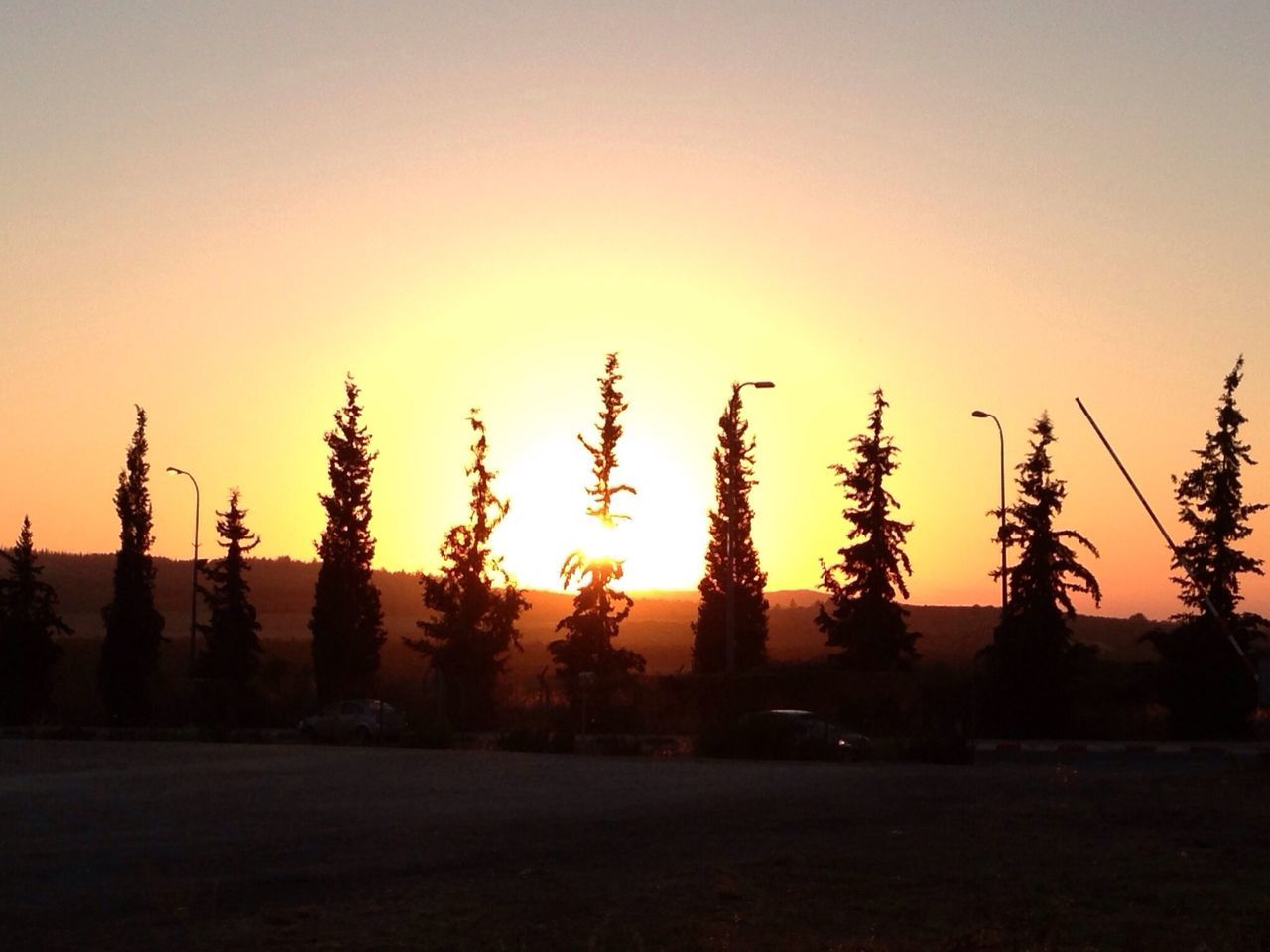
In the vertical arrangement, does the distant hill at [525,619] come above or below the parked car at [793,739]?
above

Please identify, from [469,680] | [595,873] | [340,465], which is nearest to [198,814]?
[595,873]

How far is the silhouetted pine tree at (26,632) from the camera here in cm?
6669

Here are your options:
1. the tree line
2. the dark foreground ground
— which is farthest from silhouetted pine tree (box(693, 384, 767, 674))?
the dark foreground ground

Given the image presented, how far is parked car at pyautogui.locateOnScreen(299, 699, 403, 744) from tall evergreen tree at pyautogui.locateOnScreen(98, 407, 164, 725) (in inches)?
675

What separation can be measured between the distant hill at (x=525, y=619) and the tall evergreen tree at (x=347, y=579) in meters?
34.5

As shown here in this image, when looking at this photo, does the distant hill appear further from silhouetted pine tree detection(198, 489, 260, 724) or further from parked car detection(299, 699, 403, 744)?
parked car detection(299, 699, 403, 744)

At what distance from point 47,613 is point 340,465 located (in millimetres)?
15182

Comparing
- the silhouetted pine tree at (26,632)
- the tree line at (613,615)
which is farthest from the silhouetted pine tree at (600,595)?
the silhouetted pine tree at (26,632)

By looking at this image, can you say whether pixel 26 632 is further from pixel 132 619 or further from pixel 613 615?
pixel 613 615

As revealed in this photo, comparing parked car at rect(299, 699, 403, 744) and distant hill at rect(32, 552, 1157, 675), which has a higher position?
distant hill at rect(32, 552, 1157, 675)

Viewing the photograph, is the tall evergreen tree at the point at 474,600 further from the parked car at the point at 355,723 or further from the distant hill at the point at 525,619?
the distant hill at the point at 525,619

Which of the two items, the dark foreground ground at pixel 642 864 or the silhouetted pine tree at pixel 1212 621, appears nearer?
the dark foreground ground at pixel 642 864

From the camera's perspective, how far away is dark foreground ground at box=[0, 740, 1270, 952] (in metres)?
11.4

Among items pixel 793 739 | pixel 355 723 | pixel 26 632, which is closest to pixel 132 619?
pixel 26 632
